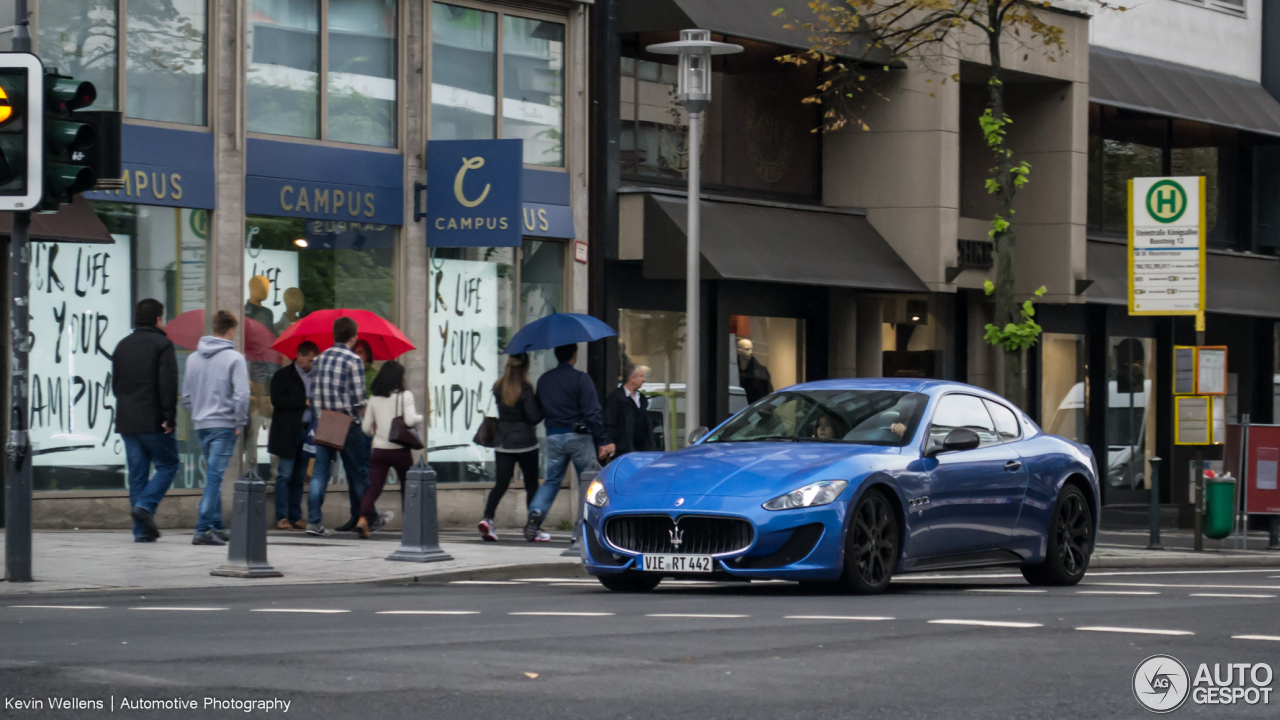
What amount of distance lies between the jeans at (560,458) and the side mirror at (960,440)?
17.4 ft

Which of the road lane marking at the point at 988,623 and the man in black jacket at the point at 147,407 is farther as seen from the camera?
the man in black jacket at the point at 147,407

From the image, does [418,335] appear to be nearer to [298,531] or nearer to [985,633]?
[298,531]

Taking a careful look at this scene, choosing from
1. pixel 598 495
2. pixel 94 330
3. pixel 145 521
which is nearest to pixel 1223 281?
pixel 94 330

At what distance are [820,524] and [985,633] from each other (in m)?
2.27

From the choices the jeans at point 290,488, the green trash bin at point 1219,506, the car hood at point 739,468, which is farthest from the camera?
the green trash bin at point 1219,506

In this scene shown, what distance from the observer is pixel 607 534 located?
1145cm

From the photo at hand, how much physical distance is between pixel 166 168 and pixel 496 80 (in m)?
4.46

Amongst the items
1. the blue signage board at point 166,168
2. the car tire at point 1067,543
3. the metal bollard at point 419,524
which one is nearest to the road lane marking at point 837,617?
the car tire at point 1067,543

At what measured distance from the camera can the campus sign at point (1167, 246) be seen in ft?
66.4

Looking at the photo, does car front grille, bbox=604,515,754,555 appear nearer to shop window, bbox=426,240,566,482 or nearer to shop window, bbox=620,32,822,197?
shop window, bbox=426,240,566,482

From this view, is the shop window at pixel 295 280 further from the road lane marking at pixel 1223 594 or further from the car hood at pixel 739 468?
the road lane marking at pixel 1223 594

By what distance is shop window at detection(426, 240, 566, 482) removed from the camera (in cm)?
2075

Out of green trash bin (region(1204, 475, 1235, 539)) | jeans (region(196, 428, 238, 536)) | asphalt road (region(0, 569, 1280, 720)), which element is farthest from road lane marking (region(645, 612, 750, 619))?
green trash bin (region(1204, 475, 1235, 539))

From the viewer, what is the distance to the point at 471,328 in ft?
69.2
